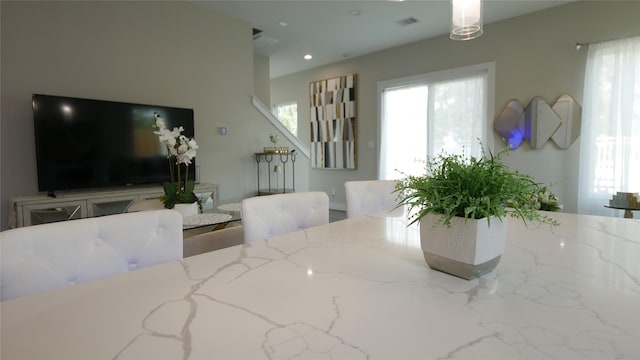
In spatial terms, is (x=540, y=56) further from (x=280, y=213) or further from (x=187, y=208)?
(x=187, y=208)

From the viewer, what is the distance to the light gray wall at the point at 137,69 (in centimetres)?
279

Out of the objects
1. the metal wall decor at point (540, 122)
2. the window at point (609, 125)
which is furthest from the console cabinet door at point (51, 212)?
the window at point (609, 125)

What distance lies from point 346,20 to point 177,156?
3.34 m

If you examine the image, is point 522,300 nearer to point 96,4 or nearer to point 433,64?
point 96,4

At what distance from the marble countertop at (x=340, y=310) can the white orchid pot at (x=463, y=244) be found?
3cm

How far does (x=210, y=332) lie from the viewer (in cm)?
58

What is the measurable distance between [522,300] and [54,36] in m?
3.85

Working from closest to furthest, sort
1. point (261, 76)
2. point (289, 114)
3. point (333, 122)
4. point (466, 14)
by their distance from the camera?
1. point (466, 14)
2. point (261, 76)
3. point (333, 122)
4. point (289, 114)

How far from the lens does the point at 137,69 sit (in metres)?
3.43

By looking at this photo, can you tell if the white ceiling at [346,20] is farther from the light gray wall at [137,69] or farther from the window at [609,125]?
the window at [609,125]

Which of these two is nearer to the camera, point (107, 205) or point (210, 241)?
point (210, 241)

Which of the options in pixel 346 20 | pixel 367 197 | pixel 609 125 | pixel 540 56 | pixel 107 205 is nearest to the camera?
pixel 367 197

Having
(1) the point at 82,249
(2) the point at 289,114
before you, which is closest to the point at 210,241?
(1) the point at 82,249

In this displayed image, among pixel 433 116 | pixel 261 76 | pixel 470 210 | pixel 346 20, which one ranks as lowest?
pixel 470 210
